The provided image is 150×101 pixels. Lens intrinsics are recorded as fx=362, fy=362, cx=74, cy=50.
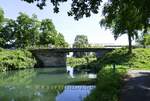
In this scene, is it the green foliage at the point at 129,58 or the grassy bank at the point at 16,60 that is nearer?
the green foliage at the point at 129,58

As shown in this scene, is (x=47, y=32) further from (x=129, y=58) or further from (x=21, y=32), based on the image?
(x=129, y=58)

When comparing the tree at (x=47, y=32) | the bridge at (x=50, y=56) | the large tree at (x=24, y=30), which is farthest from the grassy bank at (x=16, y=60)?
the tree at (x=47, y=32)

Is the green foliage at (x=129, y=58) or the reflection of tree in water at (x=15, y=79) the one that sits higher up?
the green foliage at (x=129, y=58)

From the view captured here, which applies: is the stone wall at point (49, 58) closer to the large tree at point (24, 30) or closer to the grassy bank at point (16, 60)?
the grassy bank at point (16, 60)

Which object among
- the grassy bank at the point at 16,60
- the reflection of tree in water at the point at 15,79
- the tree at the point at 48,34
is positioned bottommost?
the reflection of tree in water at the point at 15,79

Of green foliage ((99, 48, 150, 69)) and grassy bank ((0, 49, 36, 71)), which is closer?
green foliage ((99, 48, 150, 69))

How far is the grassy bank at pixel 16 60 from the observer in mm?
67619

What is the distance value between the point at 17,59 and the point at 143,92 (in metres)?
56.7

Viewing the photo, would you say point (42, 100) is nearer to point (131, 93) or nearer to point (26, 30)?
point (131, 93)

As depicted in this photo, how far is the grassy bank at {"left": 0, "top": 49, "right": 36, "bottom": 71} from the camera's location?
222 feet

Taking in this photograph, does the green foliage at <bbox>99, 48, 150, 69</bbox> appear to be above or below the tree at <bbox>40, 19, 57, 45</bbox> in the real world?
below

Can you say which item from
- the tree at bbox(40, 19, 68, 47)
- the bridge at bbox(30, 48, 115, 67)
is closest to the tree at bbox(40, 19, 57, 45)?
the tree at bbox(40, 19, 68, 47)

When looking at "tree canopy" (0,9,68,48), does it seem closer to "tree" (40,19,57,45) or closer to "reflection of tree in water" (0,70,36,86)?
"tree" (40,19,57,45)

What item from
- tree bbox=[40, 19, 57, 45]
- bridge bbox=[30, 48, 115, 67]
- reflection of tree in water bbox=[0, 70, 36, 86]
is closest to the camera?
reflection of tree in water bbox=[0, 70, 36, 86]
